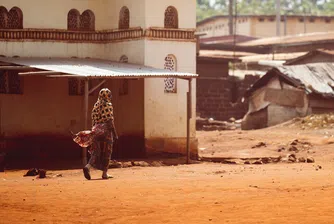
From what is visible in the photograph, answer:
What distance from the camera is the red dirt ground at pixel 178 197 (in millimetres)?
13000

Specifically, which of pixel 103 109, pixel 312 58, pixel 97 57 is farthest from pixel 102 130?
pixel 312 58

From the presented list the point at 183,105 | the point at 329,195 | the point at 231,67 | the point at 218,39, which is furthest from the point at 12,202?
the point at 218,39

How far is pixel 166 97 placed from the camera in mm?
27344

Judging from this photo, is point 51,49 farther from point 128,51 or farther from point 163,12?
point 163,12

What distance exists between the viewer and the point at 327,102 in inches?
1403

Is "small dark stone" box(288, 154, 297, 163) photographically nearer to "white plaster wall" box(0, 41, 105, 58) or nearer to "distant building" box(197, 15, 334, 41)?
"white plaster wall" box(0, 41, 105, 58)

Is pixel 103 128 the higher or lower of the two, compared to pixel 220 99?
higher

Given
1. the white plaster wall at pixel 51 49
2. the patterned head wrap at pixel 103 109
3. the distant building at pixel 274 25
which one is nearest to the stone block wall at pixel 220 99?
the white plaster wall at pixel 51 49

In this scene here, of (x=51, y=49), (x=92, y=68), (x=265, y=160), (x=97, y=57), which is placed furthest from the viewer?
(x=97, y=57)

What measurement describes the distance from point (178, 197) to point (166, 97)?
1252 centimetres

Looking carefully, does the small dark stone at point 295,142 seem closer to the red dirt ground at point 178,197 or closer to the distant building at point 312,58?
the red dirt ground at point 178,197

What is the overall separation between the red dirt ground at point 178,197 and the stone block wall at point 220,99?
1988 centimetres

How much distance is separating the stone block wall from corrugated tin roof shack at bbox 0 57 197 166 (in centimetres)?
1362

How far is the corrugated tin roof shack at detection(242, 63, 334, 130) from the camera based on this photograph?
35.6 metres
